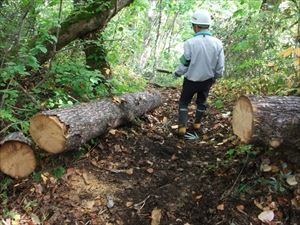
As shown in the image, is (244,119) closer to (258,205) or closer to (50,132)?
(258,205)

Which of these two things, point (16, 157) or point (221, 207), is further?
point (16, 157)

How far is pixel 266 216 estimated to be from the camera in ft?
12.6

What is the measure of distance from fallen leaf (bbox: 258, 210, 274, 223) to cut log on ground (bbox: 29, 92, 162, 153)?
2.40 meters

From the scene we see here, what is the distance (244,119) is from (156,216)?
4.94 feet

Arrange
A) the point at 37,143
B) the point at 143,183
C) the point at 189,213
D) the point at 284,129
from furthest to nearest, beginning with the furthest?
the point at 143,183, the point at 37,143, the point at 189,213, the point at 284,129

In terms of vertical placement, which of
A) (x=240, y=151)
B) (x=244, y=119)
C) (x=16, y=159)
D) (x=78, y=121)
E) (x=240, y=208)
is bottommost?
(x=240, y=208)

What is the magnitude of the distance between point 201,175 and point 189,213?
2.58ft

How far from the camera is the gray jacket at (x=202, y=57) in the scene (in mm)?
6109

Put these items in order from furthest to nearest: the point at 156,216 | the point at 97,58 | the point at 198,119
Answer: the point at 97,58
the point at 198,119
the point at 156,216

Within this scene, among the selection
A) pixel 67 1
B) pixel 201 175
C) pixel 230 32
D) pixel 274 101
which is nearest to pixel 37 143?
pixel 201 175

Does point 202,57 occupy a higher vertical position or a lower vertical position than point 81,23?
lower

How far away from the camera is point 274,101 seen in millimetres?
4023

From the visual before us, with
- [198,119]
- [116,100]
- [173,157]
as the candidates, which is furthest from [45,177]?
[198,119]

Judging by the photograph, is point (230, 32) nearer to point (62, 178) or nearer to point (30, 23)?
point (30, 23)
